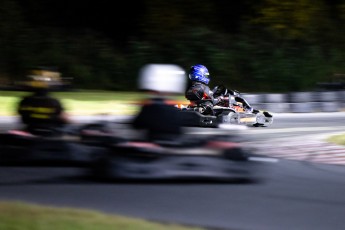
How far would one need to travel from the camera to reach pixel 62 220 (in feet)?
17.8

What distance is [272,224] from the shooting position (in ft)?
20.1

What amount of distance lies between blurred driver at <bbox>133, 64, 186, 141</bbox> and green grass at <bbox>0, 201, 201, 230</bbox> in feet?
6.59

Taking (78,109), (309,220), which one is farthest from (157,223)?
(78,109)

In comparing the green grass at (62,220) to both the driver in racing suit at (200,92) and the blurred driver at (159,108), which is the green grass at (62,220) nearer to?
the blurred driver at (159,108)

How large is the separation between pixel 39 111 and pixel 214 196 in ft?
9.23

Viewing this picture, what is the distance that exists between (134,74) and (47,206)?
58.0 feet

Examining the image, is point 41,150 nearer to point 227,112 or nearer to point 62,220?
point 62,220

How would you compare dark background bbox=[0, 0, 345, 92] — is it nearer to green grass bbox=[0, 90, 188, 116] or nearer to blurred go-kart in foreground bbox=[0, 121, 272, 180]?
green grass bbox=[0, 90, 188, 116]

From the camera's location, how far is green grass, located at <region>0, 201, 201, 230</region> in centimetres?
522

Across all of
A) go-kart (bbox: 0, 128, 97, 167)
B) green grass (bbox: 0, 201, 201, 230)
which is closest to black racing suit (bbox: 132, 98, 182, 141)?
go-kart (bbox: 0, 128, 97, 167)

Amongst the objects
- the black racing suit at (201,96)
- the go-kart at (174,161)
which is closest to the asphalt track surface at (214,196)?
the go-kart at (174,161)

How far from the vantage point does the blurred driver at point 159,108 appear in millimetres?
7770

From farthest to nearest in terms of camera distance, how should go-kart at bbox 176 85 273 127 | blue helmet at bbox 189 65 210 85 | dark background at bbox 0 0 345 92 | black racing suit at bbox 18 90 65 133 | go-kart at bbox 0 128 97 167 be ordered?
dark background at bbox 0 0 345 92 → blue helmet at bbox 189 65 210 85 → go-kart at bbox 176 85 273 127 → black racing suit at bbox 18 90 65 133 → go-kart at bbox 0 128 97 167

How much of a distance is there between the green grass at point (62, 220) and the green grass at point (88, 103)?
8.69m
